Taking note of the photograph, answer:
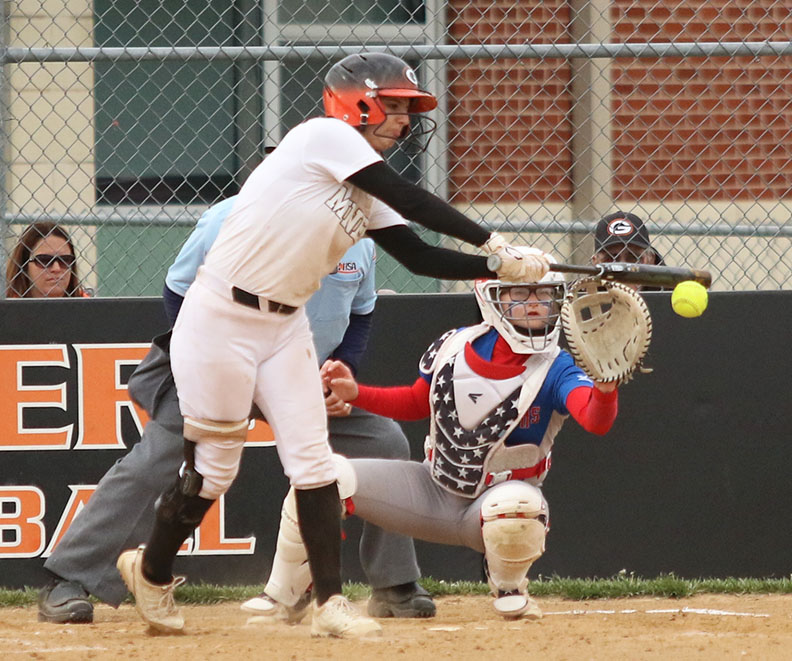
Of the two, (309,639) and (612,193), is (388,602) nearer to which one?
(309,639)

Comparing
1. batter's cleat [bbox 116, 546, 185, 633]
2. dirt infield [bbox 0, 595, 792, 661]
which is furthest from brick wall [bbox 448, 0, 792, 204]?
batter's cleat [bbox 116, 546, 185, 633]

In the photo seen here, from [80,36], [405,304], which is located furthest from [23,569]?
[80,36]

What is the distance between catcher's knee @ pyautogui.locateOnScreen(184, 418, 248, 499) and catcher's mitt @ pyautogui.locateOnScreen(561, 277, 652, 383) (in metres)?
1.05

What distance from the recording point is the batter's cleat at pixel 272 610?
433 centimetres

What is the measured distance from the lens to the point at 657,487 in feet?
17.7

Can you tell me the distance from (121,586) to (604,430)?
1.87 meters

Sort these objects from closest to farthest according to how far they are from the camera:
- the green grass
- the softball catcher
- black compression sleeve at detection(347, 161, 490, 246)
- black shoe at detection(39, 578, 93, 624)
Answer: black compression sleeve at detection(347, 161, 490, 246) → the softball catcher → black shoe at detection(39, 578, 93, 624) → the green grass

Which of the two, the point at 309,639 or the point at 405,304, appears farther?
the point at 405,304

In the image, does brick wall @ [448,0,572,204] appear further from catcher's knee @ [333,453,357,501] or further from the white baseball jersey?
the white baseball jersey

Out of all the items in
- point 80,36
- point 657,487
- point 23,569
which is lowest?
point 23,569

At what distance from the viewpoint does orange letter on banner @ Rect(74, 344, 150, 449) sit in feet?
17.5

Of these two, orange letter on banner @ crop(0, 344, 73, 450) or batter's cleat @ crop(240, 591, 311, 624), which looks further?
orange letter on banner @ crop(0, 344, 73, 450)

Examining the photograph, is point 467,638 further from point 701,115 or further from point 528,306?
point 701,115

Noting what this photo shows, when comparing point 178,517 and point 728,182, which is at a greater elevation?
point 728,182
